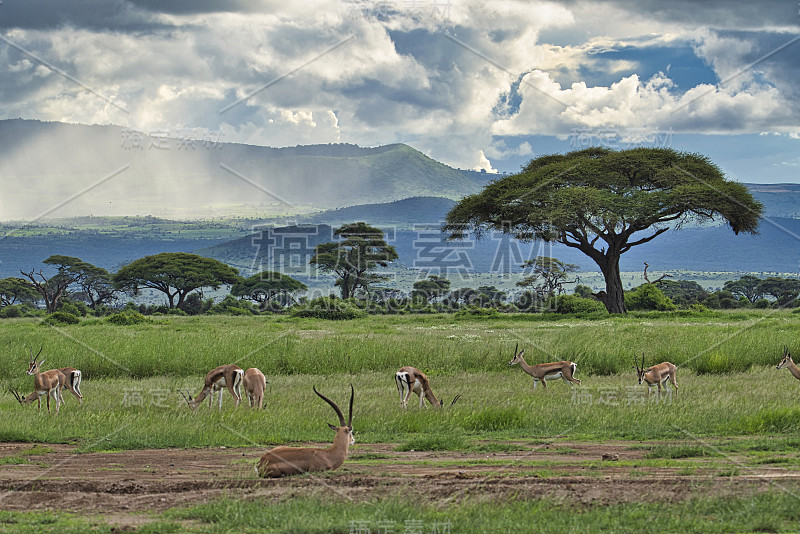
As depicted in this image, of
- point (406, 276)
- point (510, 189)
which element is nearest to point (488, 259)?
point (406, 276)

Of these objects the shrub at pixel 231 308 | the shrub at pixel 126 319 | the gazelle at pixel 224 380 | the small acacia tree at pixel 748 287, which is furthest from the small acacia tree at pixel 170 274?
the gazelle at pixel 224 380

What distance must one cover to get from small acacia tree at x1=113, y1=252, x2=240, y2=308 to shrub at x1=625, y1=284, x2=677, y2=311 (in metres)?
35.4

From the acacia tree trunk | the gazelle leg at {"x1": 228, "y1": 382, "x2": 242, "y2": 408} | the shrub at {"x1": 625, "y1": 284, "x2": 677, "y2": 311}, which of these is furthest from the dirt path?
the shrub at {"x1": 625, "y1": 284, "x2": 677, "y2": 311}

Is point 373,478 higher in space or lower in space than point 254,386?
lower

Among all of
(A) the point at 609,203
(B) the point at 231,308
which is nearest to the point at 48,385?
(A) the point at 609,203

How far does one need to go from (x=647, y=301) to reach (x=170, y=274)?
126 feet

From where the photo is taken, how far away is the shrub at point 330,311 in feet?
121

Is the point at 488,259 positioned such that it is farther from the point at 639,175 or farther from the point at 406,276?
the point at 639,175

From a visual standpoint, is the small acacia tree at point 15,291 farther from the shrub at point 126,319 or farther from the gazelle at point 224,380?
the gazelle at point 224,380

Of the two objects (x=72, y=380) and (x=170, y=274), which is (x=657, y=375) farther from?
(x=170, y=274)

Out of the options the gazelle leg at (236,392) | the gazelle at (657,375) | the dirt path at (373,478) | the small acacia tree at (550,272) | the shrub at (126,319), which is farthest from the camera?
the small acacia tree at (550,272)

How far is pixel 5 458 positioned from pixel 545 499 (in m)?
6.30

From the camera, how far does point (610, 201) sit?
33156 mm

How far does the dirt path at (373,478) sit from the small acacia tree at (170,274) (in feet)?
177
